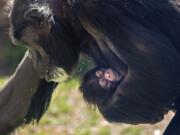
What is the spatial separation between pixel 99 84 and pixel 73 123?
6.17 ft

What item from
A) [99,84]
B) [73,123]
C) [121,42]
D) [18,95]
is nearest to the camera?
[121,42]

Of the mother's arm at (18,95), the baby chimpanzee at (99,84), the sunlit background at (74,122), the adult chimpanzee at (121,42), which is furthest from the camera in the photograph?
the sunlit background at (74,122)

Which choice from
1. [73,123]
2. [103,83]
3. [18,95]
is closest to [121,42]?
[103,83]

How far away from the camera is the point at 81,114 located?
512cm

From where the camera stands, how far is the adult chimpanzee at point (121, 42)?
9.52 feet

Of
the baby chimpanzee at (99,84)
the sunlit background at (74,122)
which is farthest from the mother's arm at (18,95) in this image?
the sunlit background at (74,122)

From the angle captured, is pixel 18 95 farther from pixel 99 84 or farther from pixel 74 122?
pixel 74 122

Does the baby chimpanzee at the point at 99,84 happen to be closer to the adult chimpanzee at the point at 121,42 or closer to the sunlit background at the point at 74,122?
the adult chimpanzee at the point at 121,42

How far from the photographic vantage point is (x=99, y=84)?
318cm

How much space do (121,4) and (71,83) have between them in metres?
2.63

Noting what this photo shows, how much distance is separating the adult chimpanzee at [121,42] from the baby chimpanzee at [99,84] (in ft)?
0.06

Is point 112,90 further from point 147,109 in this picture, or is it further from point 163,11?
point 163,11

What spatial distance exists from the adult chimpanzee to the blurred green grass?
63.4 inches

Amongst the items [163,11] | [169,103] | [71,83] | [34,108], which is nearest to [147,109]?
[169,103]
